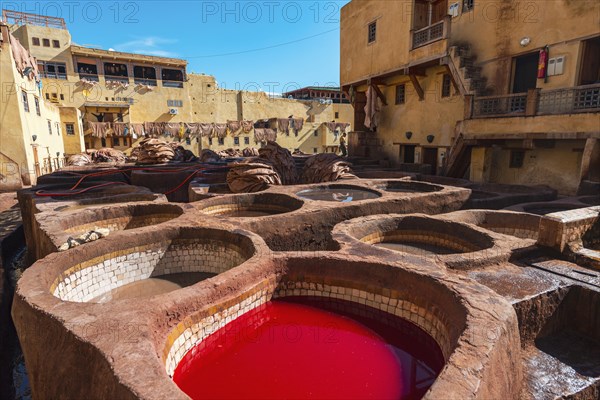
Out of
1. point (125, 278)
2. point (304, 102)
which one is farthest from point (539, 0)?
point (304, 102)

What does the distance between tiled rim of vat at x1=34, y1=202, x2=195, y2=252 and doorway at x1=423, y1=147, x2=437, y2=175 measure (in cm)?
1301

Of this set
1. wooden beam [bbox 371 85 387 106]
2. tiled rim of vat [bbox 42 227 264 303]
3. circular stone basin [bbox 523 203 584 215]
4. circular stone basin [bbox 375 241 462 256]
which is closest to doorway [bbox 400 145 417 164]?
wooden beam [bbox 371 85 387 106]

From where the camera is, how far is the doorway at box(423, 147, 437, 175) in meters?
17.5

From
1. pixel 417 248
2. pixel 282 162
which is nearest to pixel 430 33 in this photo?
pixel 282 162

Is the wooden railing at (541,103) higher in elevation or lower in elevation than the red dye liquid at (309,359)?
higher

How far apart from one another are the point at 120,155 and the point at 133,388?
1087 inches

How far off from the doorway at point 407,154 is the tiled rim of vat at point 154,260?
14.8 meters

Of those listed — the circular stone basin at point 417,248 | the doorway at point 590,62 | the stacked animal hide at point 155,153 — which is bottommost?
A: the circular stone basin at point 417,248

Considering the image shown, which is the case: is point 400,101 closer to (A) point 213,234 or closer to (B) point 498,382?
(A) point 213,234

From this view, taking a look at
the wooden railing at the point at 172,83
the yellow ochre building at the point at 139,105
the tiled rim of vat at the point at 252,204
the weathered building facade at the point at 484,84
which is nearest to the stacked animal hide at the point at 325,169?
the tiled rim of vat at the point at 252,204

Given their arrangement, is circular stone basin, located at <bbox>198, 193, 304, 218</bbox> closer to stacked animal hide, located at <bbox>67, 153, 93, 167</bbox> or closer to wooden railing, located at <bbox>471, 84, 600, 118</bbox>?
wooden railing, located at <bbox>471, 84, 600, 118</bbox>

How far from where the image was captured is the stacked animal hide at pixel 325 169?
13.9m

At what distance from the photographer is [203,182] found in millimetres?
14203

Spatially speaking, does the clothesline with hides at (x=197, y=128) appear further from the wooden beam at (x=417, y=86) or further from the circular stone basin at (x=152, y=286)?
the circular stone basin at (x=152, y=286)
